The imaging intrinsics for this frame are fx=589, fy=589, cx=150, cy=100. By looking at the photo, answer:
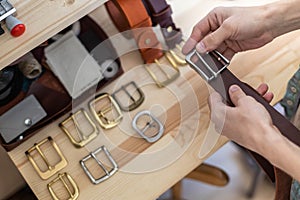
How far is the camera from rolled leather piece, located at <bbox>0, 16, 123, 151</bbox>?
0.88 metres

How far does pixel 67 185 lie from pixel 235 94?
0.27m

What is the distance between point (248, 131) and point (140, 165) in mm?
191

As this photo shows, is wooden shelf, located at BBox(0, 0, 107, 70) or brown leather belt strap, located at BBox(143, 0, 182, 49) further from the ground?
wooden shelf, located at BBox(0, 0, 107, 70)

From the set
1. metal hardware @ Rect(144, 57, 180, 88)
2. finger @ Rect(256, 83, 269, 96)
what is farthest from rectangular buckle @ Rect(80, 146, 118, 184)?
finger @ Rect(256, 83, 269, 96)

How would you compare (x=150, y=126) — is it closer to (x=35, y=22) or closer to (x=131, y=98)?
(x=131, y=98)

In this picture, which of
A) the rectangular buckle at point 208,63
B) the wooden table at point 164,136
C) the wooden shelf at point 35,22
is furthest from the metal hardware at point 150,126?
the wooden shelf at point 35,22

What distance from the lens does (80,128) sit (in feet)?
2.92

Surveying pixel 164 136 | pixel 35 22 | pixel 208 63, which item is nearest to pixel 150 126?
pixel 164 136

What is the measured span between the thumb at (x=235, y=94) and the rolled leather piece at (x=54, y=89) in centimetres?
20

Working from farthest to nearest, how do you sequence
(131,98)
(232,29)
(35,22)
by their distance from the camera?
(131,98)
(232,29)
(35,22)

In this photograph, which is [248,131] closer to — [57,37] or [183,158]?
[183,158]

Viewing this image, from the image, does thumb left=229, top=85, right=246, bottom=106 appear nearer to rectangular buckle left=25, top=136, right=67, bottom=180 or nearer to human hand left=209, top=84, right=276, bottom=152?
human hand left=209, top=84, right=276, bottom=152

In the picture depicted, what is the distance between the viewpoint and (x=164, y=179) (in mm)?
839

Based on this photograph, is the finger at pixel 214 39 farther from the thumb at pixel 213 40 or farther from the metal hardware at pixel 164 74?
the metal hardware at pixel 164 74
